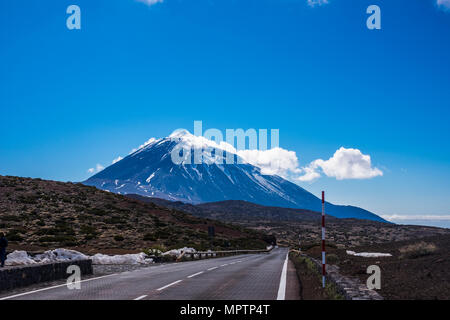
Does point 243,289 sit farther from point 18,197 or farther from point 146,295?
point 18,197

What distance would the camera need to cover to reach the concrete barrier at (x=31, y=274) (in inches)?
539

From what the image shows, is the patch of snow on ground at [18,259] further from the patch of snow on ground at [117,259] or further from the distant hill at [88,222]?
the distant hill at [88,222]

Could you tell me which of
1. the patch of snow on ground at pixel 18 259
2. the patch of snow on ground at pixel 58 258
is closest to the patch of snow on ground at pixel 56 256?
the patch of snow on ground at pixel 58 258

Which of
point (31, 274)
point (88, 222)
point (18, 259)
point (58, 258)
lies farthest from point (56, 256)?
point (88, 222)

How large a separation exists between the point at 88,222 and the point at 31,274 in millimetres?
42493

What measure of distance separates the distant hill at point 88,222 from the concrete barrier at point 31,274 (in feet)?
74.5

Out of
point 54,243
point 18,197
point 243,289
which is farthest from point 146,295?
point 18,197

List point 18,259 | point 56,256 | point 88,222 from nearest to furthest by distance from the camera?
point 18,259, point 56,256, point 88,222

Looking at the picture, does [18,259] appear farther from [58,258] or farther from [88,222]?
[88,222]

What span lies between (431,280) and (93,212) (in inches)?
2153

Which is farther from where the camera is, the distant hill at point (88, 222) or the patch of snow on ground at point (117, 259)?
the distant hill at point (88, 222)

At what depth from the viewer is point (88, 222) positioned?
2208 inches
